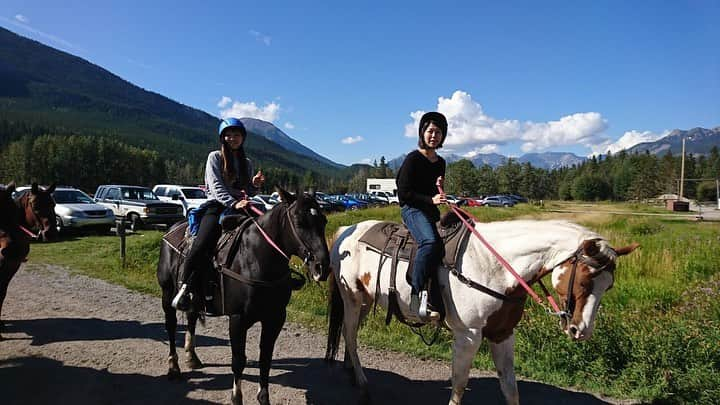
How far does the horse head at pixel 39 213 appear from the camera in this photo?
6.08 m

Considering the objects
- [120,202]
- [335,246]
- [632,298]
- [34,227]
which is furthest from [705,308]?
[120,202]

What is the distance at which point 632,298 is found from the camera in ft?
25.8

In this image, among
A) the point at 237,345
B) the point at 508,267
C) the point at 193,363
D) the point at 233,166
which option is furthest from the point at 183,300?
the point at 508,267

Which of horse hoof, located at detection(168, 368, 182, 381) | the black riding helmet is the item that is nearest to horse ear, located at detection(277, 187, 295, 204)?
the black riding helmet

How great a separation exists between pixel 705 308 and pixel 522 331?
9.57 ft

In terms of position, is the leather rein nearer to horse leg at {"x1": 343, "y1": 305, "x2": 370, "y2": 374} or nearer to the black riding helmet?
the black riding helmet

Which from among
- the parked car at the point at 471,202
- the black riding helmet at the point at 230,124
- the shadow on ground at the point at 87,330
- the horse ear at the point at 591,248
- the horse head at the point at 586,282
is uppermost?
the black riding helmet at the point at 230,124

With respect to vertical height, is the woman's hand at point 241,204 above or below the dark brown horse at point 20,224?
above

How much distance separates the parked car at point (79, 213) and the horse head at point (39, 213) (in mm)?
12337

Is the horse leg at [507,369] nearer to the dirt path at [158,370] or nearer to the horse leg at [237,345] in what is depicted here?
the dirt path at [158,370]

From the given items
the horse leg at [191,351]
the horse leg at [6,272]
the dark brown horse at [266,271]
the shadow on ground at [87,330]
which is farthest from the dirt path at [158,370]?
the dark brown horse at [266,271]

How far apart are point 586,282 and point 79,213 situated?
20.2 m

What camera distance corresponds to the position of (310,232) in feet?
11.5

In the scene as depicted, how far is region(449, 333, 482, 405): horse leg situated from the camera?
336 centimetres
